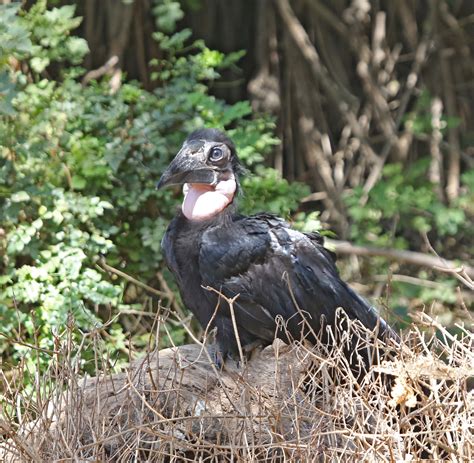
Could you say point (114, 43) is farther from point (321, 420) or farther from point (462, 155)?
point (321, 420)

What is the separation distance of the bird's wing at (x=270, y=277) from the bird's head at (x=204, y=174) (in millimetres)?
130

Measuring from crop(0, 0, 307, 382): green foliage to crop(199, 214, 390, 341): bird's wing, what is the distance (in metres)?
1.18

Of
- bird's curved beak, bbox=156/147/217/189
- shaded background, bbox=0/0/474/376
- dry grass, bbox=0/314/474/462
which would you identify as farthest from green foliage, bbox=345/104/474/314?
dry grass, bbox=0/314/474/462

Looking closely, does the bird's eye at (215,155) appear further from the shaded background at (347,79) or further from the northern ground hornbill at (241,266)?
the shaded background at (347,79)

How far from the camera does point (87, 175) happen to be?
5.57m

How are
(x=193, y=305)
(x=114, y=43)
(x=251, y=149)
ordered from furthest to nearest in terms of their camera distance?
(x=114, y=43) → (x=251, y=149) → (x=193, y=305)

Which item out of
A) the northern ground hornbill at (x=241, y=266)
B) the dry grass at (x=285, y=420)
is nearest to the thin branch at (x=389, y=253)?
the northern ground hornbill at (x=241, y=266)

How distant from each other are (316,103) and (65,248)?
284 centimetres

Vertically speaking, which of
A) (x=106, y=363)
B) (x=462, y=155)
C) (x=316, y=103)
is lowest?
(x=462, y=155)

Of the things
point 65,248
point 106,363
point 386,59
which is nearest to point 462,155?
point 386,59

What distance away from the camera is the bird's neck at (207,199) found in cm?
430

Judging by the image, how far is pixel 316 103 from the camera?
24.9 feet

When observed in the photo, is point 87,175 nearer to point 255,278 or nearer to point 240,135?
point 240,135

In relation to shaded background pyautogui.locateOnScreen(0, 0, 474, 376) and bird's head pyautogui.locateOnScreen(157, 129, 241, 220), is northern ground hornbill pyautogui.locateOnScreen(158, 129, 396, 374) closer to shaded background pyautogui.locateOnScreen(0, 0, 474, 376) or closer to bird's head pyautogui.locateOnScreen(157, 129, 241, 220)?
bird's head pyautogui.locateOnScreen(157, 129, 241, 220)
